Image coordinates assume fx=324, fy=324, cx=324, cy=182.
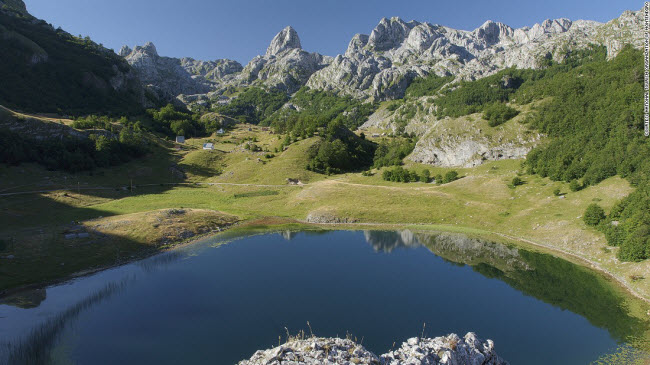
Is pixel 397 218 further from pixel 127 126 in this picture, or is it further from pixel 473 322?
pixel 127 126

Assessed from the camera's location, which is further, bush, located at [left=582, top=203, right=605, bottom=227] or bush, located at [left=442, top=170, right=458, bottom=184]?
bush, located at [left=442, top=170, right=458, bottom=184]

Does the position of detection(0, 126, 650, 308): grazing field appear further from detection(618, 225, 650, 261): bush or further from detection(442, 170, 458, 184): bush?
detection(442, 170, 458, 184): bush

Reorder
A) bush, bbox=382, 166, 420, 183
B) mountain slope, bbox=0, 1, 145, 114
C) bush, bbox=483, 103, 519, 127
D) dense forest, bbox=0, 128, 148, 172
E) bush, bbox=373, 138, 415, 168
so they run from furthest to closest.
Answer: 1. mountain slope, bbox=0, 1, 145, 114
2. bush, bbox=373, 138, 415, 168
3. bush, bbox=483, 103, 519, 127
4. bush, bbox=382, 166, 420, 183
5. dense forest, bbox=0, 128, 148, 172

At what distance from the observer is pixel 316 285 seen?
1574 inches

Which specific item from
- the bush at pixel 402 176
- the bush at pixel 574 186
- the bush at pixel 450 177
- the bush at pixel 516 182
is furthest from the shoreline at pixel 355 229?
the bush at pixel 402 176

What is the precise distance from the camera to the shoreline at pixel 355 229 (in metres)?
39.7

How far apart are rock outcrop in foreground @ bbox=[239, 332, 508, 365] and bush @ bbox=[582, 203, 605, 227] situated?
50.2 metres

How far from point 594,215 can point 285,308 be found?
2125 inches

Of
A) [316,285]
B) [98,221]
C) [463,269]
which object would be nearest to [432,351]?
[316,285]

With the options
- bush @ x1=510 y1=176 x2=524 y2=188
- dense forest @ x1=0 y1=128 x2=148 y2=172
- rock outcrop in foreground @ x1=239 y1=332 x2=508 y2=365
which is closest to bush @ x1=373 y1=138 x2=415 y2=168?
bush @ x1=510 y1=176 x2=524 y2=188

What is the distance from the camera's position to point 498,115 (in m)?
119

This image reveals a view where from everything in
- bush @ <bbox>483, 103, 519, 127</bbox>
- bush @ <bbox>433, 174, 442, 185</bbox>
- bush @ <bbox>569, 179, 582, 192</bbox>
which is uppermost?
bush @ <bbox>483, 103, 519, 127</bbox>

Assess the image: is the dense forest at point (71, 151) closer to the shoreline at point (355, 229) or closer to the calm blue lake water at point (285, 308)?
the shoreline at point (355, 229)

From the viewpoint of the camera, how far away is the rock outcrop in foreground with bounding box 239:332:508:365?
16.1m
